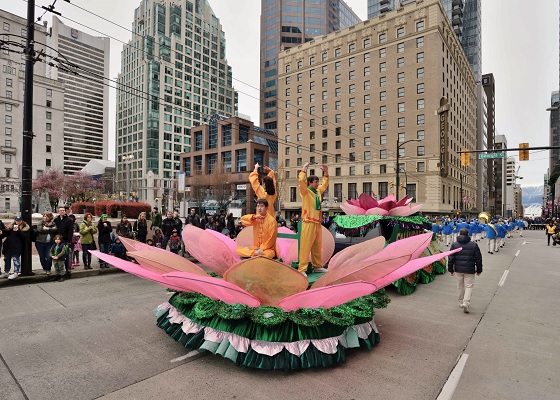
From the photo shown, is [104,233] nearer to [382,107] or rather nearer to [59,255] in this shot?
[59,255]

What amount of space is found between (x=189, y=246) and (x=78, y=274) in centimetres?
489

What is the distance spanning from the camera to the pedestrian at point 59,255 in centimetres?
825

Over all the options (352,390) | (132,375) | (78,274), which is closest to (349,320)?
(352,390)

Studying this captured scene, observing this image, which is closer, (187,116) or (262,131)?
(262,131)

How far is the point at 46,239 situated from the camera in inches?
341

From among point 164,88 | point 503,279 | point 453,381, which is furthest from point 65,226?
point 164,88

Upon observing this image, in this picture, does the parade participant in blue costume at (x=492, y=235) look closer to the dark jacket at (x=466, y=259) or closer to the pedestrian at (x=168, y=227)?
the dark jacket at (x=466, y=259)

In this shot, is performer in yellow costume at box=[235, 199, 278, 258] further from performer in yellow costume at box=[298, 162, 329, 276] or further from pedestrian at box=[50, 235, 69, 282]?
pedestrian at box=[50, 235, 69, 282]

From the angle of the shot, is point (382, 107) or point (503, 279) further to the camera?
point (382, 107)

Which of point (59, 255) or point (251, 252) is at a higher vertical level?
point (251, 252)

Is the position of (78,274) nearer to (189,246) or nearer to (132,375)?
(189,246)

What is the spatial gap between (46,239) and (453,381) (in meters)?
9.50

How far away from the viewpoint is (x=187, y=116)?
311 ft

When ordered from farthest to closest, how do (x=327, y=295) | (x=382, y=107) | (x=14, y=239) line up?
(x=382, y=107) < (x=14, y=239) < (x=327, y=295)
